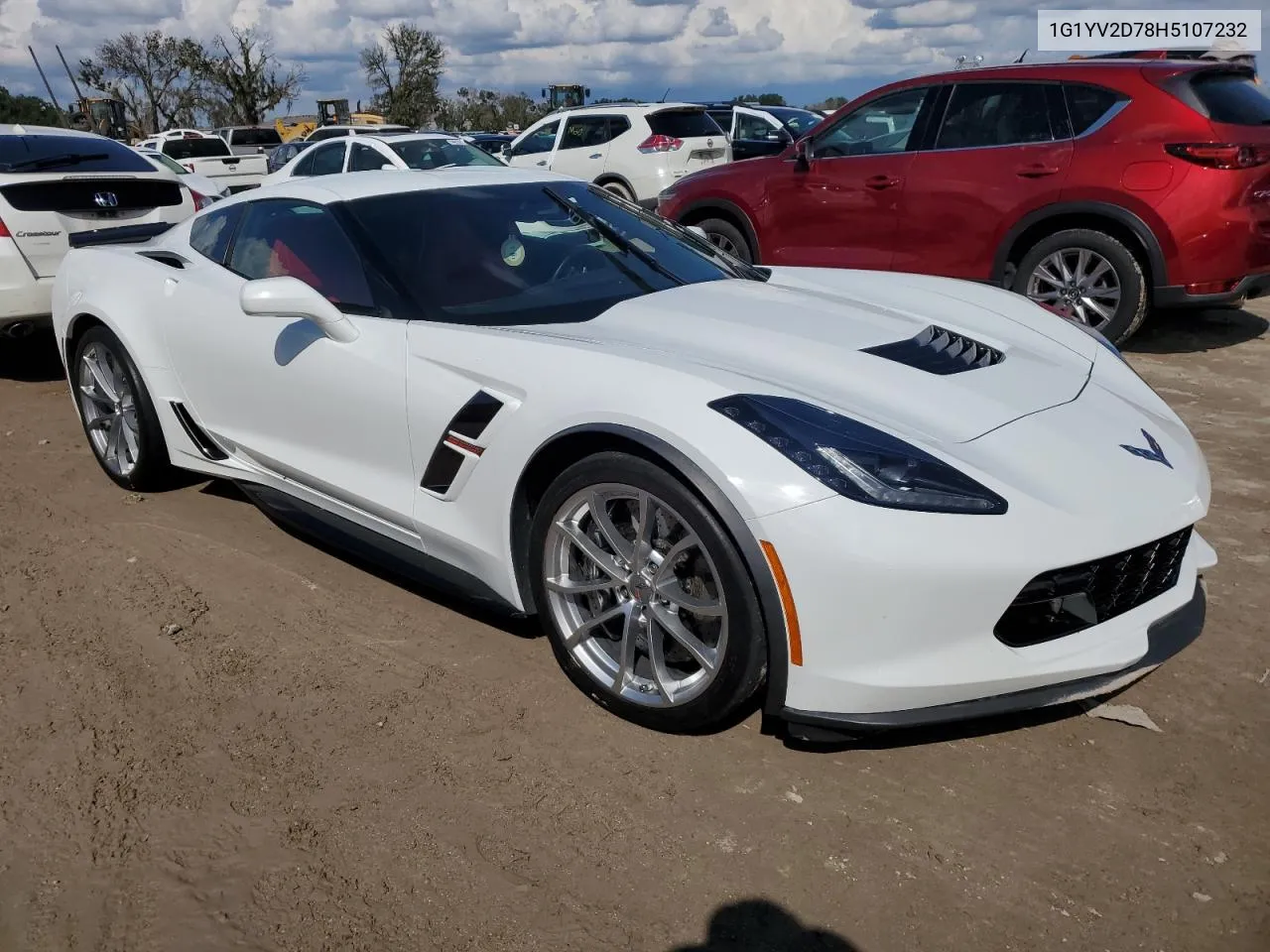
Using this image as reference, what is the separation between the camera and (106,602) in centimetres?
359

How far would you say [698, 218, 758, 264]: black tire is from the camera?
7797 millimetres

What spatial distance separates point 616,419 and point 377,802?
3.65ft

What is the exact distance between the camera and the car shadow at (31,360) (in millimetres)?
6898

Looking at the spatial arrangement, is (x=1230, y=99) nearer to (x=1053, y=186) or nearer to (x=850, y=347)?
(x=1053, y=186)

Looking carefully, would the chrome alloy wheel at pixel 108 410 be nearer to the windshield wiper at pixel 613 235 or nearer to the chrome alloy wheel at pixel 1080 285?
the windshield wiper at pixel 613 235

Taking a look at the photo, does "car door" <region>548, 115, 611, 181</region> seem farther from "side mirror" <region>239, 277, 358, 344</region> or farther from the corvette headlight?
the corvette headlight

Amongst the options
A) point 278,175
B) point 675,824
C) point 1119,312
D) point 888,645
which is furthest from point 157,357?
point 278,175

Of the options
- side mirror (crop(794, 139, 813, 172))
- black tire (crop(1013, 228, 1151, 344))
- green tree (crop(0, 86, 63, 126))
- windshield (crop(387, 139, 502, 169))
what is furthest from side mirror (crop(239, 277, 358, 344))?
green tree (crop(0, 86, 63, 126))

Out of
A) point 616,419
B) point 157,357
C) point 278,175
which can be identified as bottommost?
point 278,175

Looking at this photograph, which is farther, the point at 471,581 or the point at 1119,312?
the point at 1119,312

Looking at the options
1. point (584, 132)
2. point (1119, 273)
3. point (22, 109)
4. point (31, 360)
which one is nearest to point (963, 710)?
point (1119, 273)

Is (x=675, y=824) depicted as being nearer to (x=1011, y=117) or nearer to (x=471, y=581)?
(x=471, y=581)

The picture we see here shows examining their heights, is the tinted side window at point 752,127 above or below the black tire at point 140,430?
below

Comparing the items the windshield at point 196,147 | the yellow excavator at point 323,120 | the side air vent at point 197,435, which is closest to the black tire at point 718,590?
the side air vent at point 197,435
